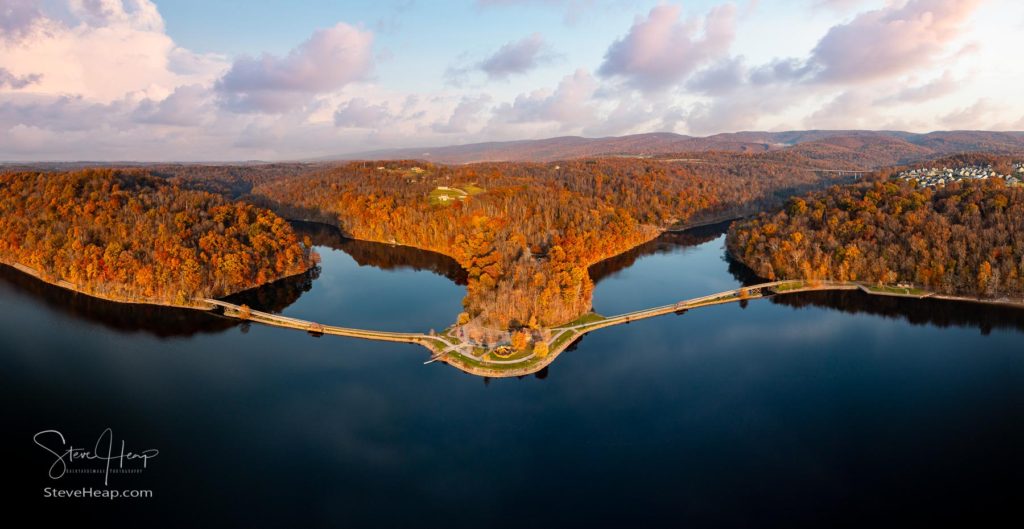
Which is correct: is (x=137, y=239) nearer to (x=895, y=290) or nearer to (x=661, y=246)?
(x=661, y=246)

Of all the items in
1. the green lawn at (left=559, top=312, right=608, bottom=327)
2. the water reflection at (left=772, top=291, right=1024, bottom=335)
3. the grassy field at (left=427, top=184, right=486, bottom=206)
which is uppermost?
the grassy field at (left=427, top=184, right=486, bottom=206)

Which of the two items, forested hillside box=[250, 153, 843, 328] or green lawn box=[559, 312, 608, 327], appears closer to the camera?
green lawn box=[559, 312, 608, 327]

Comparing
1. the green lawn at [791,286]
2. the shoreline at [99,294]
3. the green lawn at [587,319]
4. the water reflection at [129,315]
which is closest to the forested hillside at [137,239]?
the shoreline at [99,294]

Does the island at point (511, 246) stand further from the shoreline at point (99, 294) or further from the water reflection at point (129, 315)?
the water reflection at point (129, 315)
